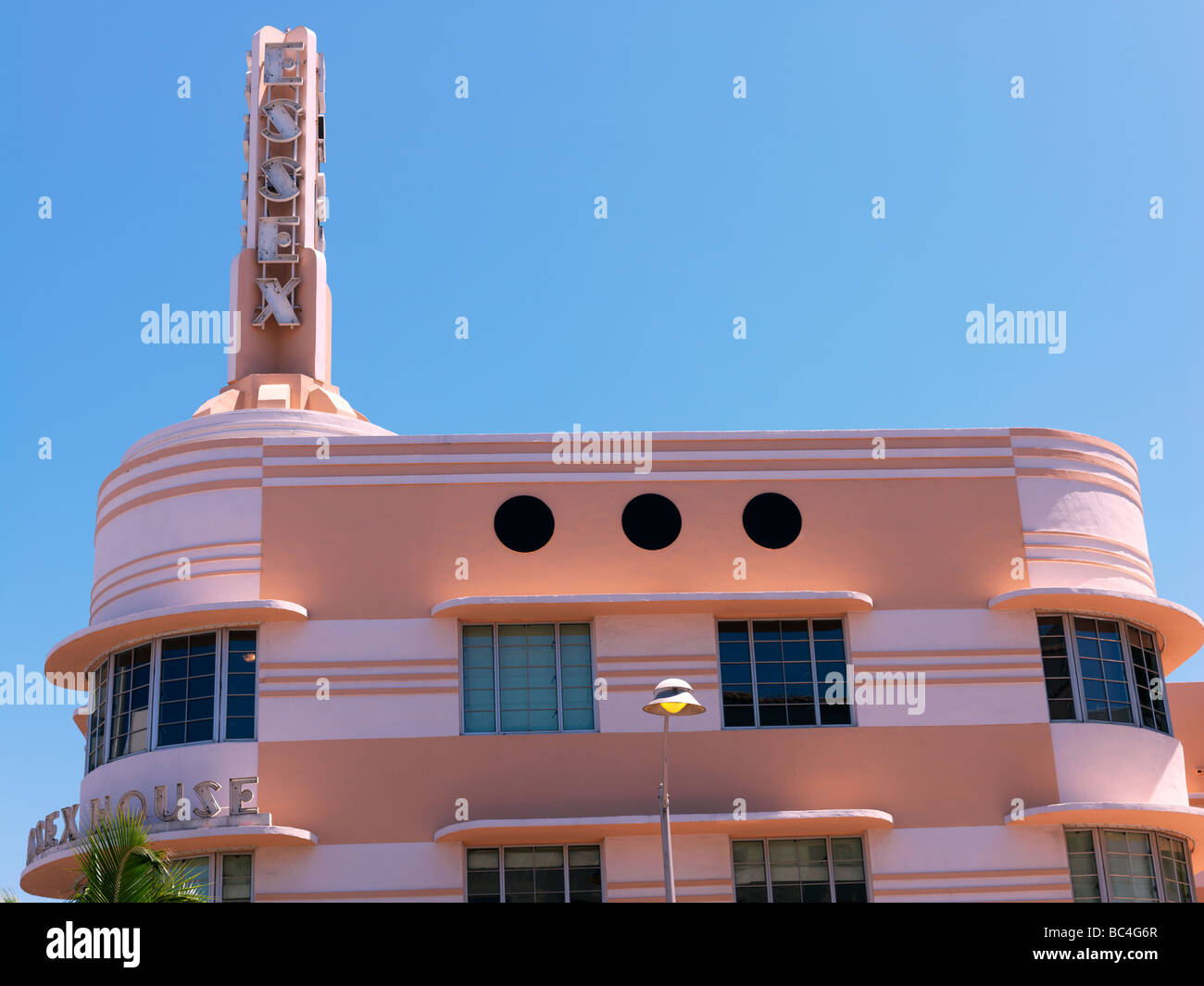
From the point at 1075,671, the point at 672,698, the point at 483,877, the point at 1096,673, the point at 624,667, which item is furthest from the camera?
the point at 1096,673

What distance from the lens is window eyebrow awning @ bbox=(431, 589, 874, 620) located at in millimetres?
24641

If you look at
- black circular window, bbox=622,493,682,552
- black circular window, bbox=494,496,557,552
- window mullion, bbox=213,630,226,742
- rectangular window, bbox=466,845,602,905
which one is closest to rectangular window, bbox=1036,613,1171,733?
black circular window, bbox=622,493,682,552

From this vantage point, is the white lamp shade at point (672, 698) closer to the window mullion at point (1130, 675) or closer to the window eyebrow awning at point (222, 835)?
the window eyebrow awning at point (222, 835)

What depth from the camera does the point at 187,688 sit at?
2459 centimetres

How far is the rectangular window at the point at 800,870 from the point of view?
24219mm

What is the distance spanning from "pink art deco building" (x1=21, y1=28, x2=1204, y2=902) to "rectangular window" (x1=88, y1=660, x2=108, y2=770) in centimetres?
13

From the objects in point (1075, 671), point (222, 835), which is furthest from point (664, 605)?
point (222, 835)

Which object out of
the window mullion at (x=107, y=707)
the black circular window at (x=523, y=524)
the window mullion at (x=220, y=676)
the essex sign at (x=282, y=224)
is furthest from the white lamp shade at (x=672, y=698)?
the essex sign at (x=282, y=224)

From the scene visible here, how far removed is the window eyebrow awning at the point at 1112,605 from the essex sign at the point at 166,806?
1271 cm

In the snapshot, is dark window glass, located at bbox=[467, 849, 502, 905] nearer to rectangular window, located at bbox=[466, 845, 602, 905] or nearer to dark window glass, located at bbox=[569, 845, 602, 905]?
rectangular window, located at bbox=[466, 845, 602, 905]

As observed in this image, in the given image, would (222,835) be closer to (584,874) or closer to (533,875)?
(533,875)

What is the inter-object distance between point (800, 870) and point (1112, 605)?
23.1 feet
